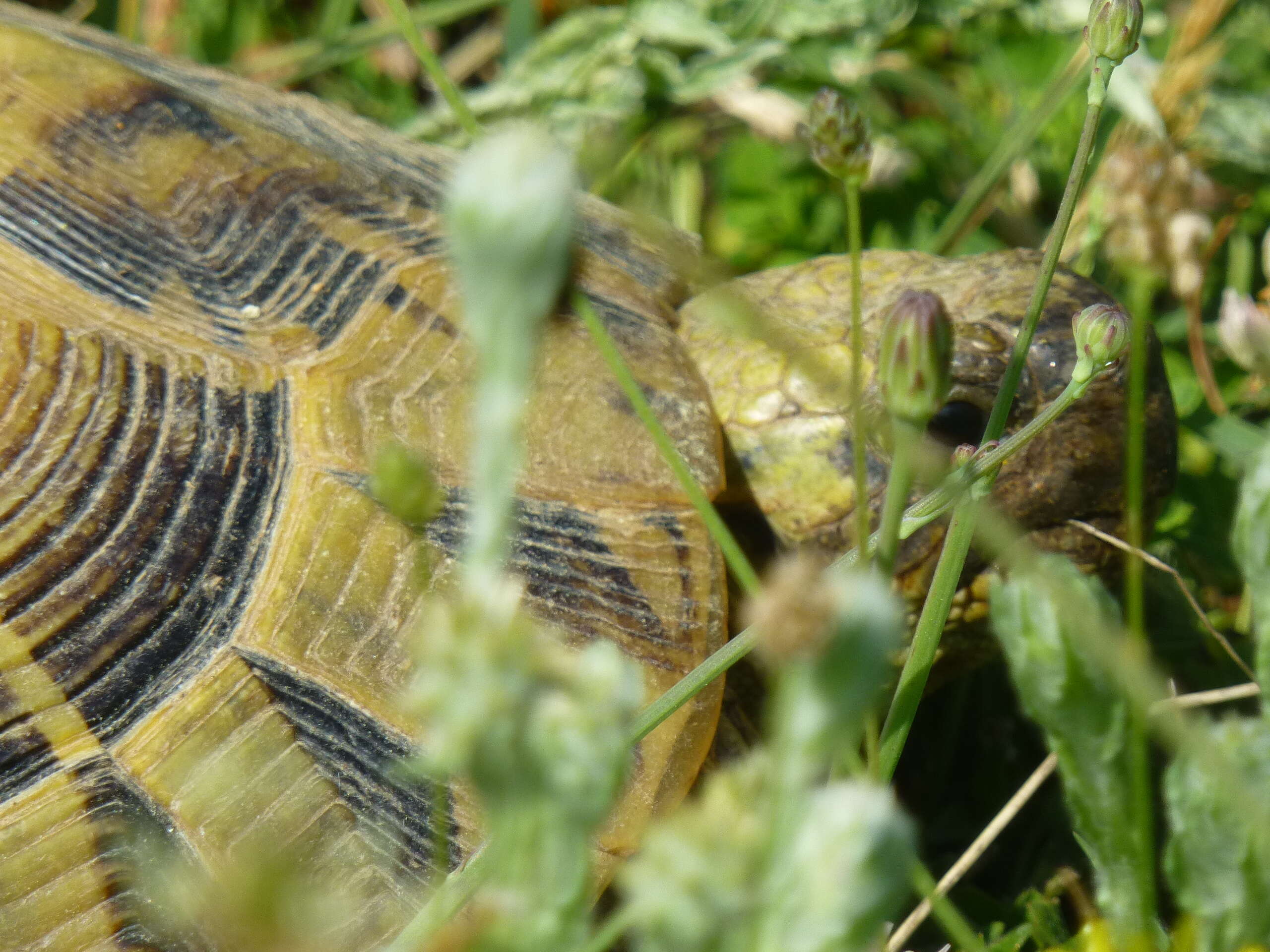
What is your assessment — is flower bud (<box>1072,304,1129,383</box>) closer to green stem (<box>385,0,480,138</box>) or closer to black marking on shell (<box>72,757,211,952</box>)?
green stem (<box>385,0,480,138</box>)

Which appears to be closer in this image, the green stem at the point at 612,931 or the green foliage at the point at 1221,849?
the green stem at the point at 612,931

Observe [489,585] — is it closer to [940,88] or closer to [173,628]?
[173,628]

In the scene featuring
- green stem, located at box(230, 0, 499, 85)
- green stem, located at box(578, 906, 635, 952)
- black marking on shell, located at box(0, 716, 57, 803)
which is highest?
green stem, located at box(230, 0, 499, 85)

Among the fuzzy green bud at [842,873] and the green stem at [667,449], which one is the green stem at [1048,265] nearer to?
the green stem at [667,449]

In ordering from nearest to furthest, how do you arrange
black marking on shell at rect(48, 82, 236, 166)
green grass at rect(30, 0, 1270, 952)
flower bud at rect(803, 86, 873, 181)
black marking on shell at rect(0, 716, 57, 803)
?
flower bud at rect(803, 86, 873, 181), black marking on shell at rect(0, 716, 57, 803), black marking on shell at rect(48, 82, 236, 166), green grass at rect(30, 0, 1270, 952)

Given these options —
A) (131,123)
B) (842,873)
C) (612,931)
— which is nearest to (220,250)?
(131,123)

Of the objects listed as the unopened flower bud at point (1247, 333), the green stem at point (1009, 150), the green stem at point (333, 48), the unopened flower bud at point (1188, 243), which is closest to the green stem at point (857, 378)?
the unopened flower bud at point (1247, 333)

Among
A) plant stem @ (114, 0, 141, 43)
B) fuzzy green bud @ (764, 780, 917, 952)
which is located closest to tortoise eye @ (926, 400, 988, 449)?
fuzzy green bud @ (764, 780, 917, 952)
